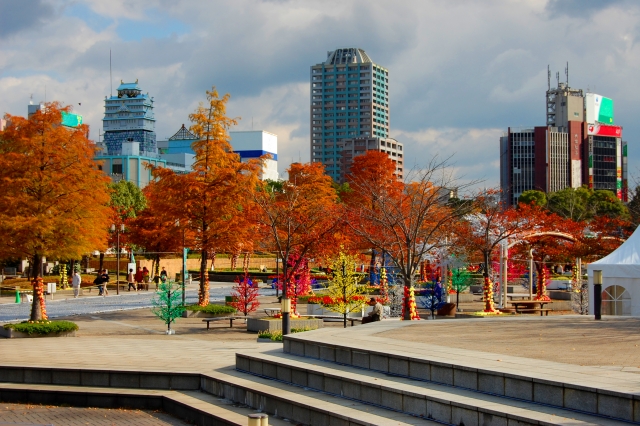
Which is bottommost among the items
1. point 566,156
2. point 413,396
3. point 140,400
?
point 140,400

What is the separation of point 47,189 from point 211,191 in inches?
313

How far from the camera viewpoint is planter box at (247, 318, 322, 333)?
2302 cm

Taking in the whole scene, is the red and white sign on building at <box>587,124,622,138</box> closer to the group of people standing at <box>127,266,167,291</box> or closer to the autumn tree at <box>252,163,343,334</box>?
the group of people standing at <box>127,266,167,291</box>

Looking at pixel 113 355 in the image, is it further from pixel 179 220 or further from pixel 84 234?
pixel 179 220

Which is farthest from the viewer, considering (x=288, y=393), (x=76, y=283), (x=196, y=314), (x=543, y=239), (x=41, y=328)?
(x=76, y=283)

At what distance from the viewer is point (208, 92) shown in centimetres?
3247

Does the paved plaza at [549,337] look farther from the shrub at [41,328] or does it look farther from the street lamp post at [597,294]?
the shrub at [41,328]

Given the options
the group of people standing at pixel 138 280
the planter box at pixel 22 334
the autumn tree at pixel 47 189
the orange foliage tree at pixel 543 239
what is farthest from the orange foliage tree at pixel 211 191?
the group of people standing at pixel 138 280

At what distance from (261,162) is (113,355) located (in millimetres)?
17336

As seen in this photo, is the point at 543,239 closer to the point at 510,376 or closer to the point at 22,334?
the point at 22,334

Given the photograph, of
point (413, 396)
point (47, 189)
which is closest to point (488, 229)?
point (47, 189)

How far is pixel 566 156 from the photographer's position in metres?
163

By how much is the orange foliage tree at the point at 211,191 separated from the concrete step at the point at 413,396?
17.2m

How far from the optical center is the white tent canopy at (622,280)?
2442 cm
